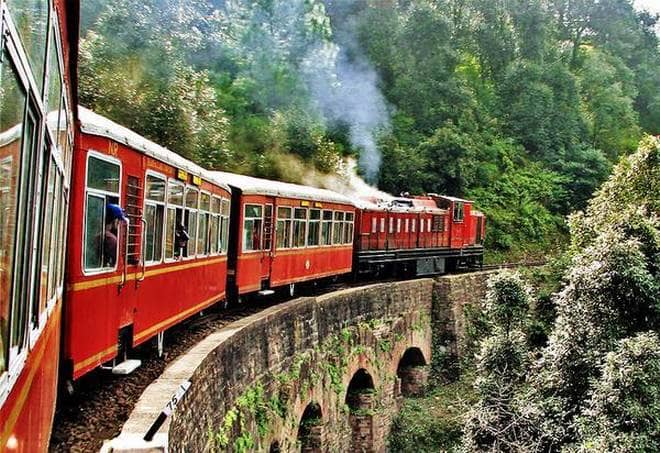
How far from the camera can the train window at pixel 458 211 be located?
980 inches

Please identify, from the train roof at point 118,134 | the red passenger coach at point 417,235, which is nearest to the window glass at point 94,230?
the train roof at point 118,134

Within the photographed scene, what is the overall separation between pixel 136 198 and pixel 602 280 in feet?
28.4

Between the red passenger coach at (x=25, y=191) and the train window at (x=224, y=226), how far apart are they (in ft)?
25.4

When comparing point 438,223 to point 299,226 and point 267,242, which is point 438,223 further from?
point 267,242

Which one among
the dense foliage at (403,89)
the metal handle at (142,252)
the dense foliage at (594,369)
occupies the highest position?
the dense foliage at (403,89)

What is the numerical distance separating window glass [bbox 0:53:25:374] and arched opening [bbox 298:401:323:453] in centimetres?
1173

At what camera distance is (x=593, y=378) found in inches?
489

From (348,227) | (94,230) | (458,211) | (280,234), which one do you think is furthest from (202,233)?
(458,211)

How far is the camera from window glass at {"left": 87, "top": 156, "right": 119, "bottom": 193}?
548 cm

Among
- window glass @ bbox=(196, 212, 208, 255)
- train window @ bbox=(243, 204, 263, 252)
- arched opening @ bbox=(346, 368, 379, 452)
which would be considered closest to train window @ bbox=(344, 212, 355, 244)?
arched opening @ bbox=(346, 368, 379, 452)

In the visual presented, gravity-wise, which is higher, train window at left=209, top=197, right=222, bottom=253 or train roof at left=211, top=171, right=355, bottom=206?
train roof at left=211, top=171, right=355, bottom=206

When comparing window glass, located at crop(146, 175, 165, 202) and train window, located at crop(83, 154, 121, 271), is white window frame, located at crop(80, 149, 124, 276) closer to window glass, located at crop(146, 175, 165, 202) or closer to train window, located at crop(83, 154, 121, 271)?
train window, located at crop(83, 154, 121, 271)

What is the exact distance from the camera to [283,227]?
13.8m

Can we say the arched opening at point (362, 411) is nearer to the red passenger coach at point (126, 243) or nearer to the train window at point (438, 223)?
the train window at point (438, 223)
